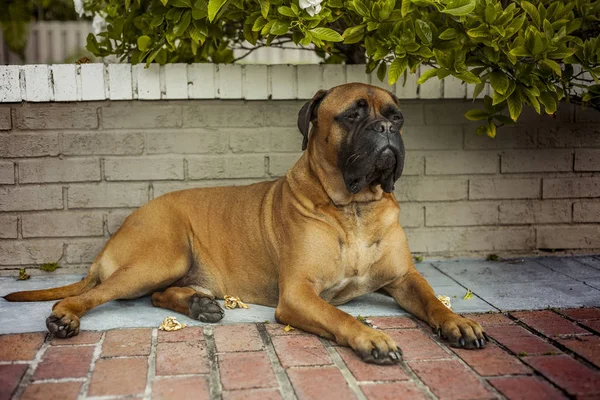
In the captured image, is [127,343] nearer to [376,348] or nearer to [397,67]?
[376,348]

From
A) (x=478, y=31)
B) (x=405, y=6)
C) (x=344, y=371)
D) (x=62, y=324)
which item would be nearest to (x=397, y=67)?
(x=405, y=6)

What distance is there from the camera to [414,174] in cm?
478

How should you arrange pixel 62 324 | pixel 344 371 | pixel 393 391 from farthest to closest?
1. pixel 62 324
2. pixel 344 371
3. pixel 393 391

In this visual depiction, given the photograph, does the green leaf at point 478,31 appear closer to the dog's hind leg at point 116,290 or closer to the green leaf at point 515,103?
the green leaf at point 515,103

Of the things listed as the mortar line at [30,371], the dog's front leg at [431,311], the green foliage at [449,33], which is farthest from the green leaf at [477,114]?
the mortar line at [30,371]

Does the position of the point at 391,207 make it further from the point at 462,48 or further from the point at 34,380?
the point at 34,380

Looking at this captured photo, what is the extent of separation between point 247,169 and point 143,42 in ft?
3.50

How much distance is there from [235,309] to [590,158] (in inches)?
109

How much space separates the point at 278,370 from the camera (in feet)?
9.59

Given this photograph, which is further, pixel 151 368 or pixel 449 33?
pixel 449 33

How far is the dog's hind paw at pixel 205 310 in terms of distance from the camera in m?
3.59

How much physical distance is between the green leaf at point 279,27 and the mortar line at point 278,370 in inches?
63.7

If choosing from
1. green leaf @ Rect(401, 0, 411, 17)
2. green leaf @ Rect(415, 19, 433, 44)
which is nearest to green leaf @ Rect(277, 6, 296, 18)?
green leaf @ Rect(401, 0, 411, 17)

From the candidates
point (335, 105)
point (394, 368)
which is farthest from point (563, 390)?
point (335, 105)
